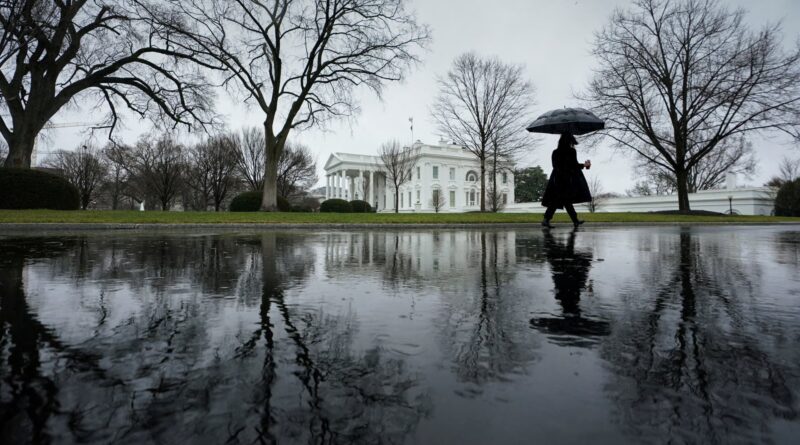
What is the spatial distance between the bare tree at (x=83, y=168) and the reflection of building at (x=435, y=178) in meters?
34.2

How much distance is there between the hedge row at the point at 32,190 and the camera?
1673 centimetres

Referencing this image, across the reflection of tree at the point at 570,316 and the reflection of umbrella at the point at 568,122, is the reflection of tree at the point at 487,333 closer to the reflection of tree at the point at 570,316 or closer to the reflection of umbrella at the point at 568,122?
the reflection of tree at the point at 570,316

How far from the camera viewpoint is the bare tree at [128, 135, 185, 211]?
142 ft

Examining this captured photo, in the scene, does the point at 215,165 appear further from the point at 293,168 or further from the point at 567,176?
the point at 567,176

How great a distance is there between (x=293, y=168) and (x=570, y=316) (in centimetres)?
4640

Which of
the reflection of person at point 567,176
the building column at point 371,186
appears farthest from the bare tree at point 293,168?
the reflection of person at point 567,176

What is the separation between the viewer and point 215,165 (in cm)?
4288

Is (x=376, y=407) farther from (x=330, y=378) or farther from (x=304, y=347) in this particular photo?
(x=304, y=347)

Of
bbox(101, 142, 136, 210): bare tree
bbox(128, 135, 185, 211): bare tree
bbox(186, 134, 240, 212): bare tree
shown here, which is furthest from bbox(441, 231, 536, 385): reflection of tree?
bbox(101, 142, 136, 210): bare tree

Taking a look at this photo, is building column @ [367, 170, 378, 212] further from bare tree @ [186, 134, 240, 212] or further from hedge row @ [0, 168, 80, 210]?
hedge row @ [0, 168, 80, 210]

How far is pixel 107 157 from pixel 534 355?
59.0 meters

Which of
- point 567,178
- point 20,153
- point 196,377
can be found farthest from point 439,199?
point 196,377

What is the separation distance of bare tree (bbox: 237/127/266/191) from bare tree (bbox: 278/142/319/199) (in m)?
2.22

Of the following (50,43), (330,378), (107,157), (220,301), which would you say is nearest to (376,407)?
(330,378)
